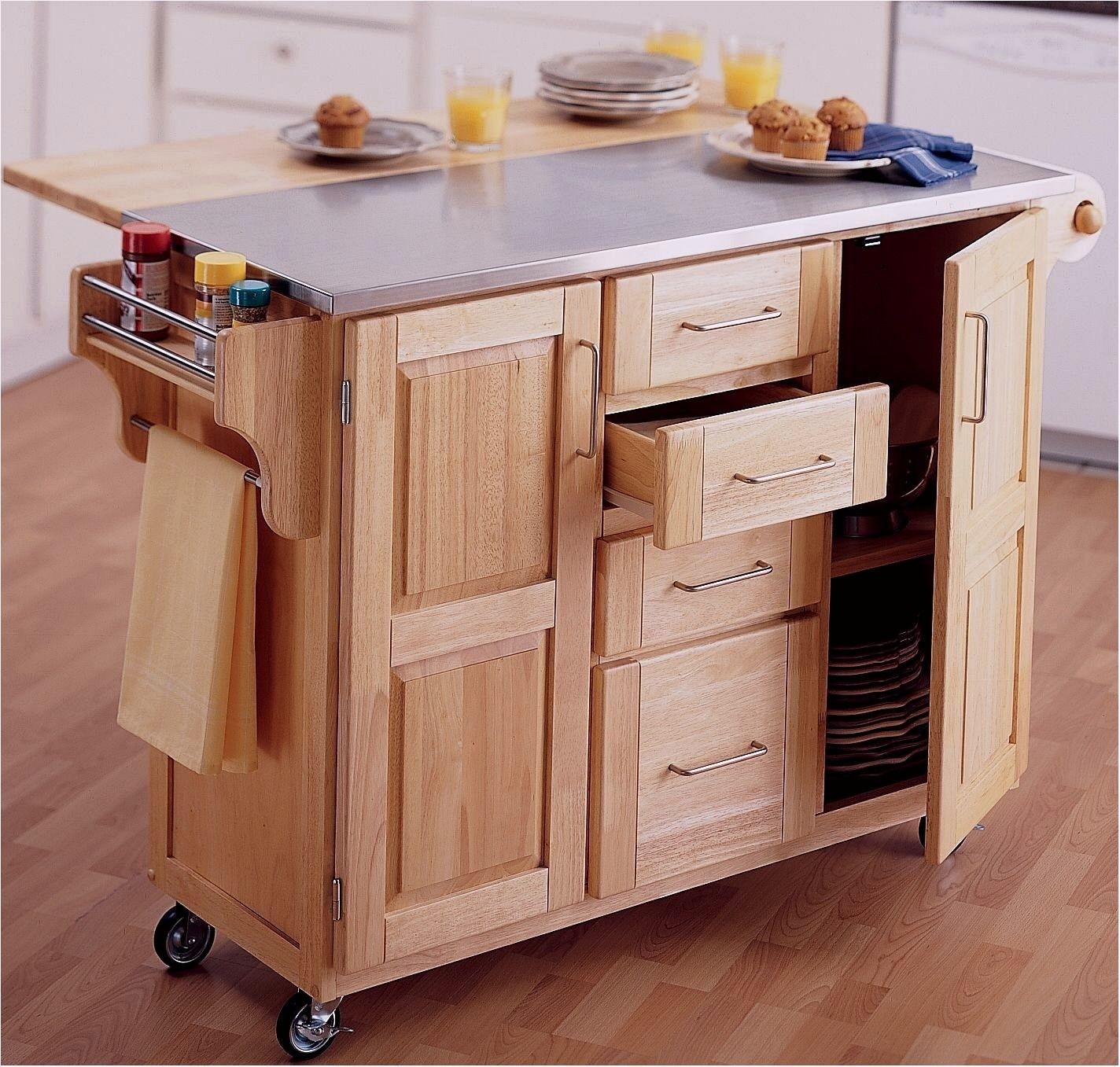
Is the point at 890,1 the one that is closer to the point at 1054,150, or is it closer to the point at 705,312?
the point at 1054,150

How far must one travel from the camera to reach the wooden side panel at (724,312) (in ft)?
6.79

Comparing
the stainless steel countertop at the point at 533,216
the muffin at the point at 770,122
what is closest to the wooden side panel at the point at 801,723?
the stainless steel countertop at the point at 533,216

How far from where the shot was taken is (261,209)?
85.6 inches

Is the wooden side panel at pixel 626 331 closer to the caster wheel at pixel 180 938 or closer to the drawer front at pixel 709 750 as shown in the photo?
the drawer front at pixel 709 750

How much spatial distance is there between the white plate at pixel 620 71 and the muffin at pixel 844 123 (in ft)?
1.12

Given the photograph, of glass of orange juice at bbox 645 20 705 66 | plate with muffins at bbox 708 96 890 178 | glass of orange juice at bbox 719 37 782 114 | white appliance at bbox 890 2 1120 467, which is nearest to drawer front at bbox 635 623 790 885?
plate with muffins at bbox 708 96 890 178

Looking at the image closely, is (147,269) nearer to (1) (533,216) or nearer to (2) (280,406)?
(2) (280,406)

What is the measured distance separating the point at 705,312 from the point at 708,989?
0.83 metres

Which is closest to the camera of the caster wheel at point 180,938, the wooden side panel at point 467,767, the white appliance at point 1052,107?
the wooden side panel at point 467,767

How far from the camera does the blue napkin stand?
231cm

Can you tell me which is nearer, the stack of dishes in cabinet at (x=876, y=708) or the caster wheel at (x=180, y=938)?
the caster wheel at (x=180, y=938)

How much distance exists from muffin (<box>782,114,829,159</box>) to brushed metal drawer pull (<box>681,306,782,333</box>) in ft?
0.99

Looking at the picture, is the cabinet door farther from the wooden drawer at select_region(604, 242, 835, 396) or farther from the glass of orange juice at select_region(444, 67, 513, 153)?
the glass of orange juice at select_region(444, 67, 513, 153)

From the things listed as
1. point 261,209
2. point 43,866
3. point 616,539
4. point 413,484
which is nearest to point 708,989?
point 616,539
